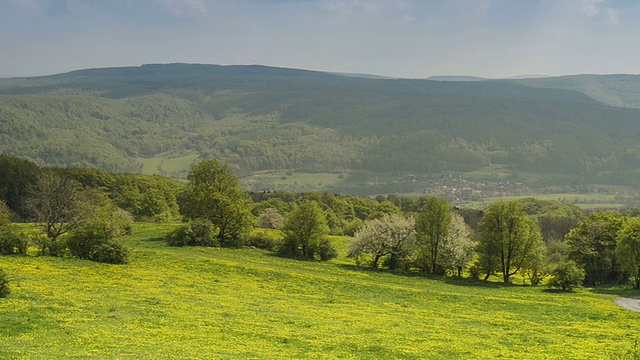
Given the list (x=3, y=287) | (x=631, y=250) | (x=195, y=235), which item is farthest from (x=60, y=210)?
(x=631, y=250)

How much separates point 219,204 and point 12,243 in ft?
85.4

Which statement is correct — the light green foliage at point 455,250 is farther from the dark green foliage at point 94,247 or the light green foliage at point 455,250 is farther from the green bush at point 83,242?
the green bush at point 83,242

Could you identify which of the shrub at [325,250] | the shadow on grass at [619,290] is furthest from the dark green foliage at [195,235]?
the shadow on grass at [619,290]

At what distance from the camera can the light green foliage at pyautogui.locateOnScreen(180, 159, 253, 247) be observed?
6575cm

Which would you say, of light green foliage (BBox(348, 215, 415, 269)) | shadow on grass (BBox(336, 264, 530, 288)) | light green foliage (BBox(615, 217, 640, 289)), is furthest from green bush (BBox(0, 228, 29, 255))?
light green foliage (BBox(615, 217, 640, 289))

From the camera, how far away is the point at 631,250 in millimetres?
56375

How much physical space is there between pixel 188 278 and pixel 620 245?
4884cm

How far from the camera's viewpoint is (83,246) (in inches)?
1795

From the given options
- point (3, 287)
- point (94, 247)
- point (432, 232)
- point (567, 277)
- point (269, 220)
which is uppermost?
point (432, 232)

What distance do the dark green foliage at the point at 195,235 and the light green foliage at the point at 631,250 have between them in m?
48.7

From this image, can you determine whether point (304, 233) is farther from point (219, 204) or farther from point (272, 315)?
point (272, 315)

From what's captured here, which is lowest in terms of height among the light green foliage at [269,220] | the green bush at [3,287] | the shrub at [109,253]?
the light green foliage at [269,220]

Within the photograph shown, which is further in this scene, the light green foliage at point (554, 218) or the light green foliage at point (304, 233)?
the light green foliage at point (554, 218)

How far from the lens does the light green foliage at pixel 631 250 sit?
5566 centimetres
